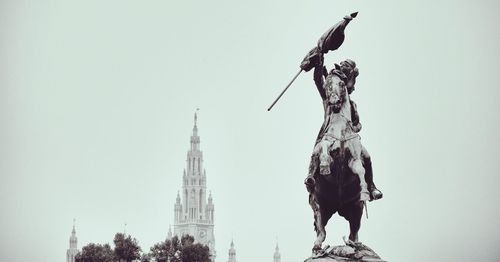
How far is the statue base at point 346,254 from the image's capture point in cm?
1581

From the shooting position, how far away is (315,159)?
53.9ft

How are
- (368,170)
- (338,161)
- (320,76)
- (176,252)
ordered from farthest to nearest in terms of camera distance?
(176,252)
(320,76)
(368,170)
(338,161)

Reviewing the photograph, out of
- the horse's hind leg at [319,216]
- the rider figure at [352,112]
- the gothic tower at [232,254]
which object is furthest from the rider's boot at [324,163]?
the gothic tower at [232,254]

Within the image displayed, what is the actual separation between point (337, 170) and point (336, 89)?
151 cm

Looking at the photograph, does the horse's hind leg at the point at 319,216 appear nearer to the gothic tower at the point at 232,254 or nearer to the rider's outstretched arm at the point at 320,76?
the rider's outstretched arm at the point at 320,76

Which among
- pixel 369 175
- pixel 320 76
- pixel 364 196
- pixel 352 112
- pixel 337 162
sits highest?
pixel 320 76

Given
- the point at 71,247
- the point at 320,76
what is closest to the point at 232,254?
the point at 71,247

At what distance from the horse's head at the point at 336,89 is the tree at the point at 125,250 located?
293 ft

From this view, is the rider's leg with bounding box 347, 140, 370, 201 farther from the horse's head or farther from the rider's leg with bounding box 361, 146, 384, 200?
the horse's head

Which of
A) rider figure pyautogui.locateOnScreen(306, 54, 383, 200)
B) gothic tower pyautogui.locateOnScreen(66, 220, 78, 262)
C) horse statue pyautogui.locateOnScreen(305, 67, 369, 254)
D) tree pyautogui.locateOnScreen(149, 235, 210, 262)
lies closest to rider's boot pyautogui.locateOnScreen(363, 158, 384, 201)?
rider figure pyautogui.locateOnScreen(306, 54, 383, 200)

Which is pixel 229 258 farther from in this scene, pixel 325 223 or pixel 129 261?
pixel 325 223

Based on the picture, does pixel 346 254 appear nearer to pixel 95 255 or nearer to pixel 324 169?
pixel 324 169

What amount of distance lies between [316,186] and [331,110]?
1.38m

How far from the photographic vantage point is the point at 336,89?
16891 millimetres
